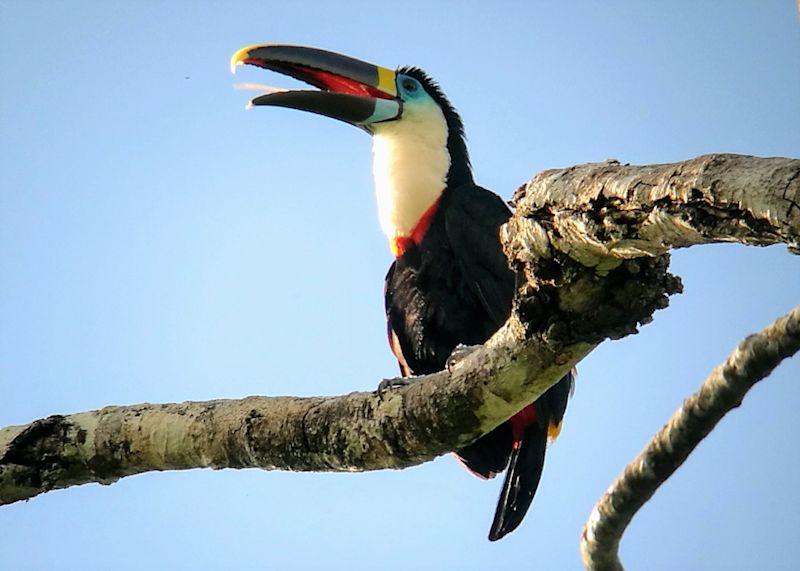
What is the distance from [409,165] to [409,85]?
31.3 inches

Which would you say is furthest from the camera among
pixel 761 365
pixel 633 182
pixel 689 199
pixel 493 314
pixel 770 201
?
pixel 493 314

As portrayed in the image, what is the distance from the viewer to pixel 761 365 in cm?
366

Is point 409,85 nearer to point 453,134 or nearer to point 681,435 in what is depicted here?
point 453,134

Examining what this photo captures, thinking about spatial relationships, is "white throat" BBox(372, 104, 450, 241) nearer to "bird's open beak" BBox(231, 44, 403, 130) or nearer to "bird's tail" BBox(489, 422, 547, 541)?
"bird's open beak" BBox(231, 44, 403, 130)

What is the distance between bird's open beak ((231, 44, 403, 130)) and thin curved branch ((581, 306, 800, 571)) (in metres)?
3.01

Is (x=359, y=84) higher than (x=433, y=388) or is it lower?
higher

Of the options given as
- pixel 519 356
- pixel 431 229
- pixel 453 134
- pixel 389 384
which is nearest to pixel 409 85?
pixel 453 134

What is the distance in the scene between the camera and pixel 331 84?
21.2 feet

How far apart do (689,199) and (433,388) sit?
119 centimetres

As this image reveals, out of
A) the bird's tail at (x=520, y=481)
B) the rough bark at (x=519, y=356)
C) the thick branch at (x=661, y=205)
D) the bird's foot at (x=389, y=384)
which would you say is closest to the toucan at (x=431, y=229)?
the bird's tail at (x=520, y=481)

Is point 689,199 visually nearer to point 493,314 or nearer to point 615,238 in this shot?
point 615,238

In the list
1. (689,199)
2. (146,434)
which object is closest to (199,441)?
(146,434)

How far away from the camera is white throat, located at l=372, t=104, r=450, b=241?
579 cm

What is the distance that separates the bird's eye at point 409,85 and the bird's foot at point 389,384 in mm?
3309
